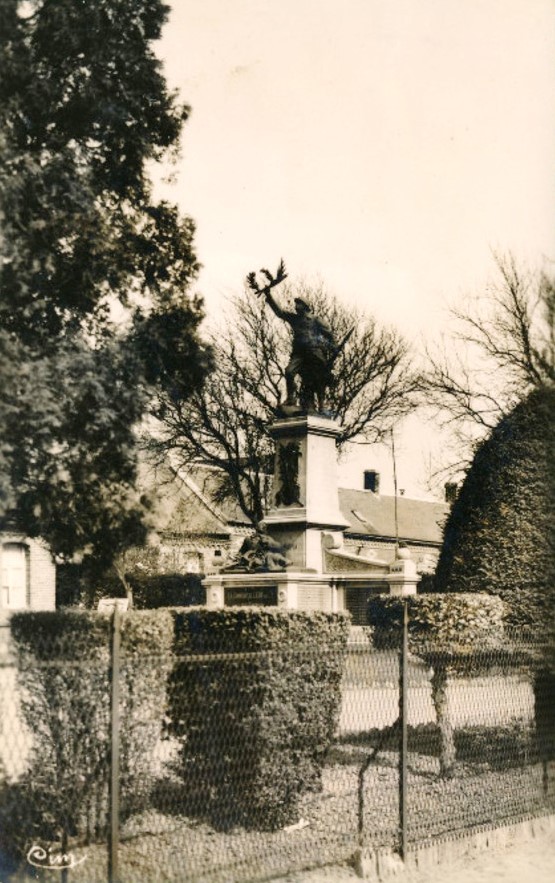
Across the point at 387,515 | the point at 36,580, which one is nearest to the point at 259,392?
the point at 36,580

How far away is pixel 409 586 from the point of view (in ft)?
60.1

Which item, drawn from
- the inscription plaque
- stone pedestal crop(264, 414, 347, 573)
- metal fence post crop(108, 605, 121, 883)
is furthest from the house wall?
metal fence post crop(108, 605, 121, 883)

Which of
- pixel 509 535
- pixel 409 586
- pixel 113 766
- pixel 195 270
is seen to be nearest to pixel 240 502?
pixel 409 586

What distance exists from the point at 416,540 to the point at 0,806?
53.3 m

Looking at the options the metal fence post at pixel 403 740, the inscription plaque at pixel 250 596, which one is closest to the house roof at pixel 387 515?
the inscription plaque at pixel 250 596

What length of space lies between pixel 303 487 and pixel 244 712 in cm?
813

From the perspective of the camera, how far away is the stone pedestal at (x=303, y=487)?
14656 mm

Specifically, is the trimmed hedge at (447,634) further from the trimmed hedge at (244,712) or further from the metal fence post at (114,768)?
the metal fence post at (114,768)

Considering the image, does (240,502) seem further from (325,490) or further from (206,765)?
(206,765)

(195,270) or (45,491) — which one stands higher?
(195,270)

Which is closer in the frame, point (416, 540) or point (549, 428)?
point (549, 428)

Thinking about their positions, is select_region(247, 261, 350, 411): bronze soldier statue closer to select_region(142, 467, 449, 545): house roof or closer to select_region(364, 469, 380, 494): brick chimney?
select_region(142, 467, 449, 545): house roof

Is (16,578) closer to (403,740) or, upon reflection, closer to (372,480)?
(403,740)

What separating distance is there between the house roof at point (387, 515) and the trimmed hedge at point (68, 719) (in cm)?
4718
